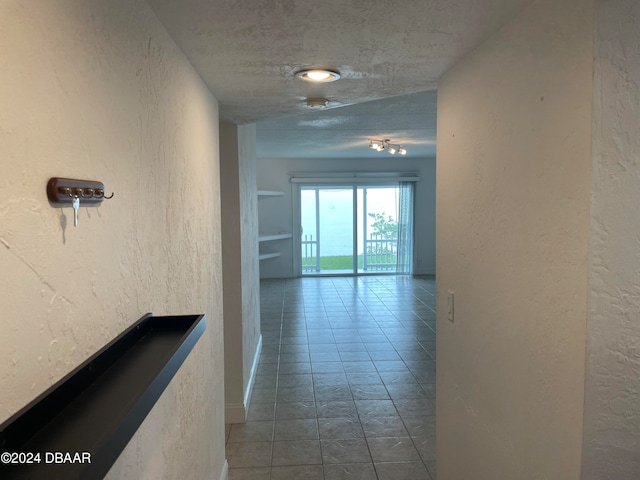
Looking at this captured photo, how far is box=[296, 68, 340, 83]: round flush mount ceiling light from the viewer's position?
184cm

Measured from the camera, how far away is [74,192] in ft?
2.45

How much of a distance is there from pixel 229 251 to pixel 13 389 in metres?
2.66

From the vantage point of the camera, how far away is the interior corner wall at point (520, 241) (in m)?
1.06

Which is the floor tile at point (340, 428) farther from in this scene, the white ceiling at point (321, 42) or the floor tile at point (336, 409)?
the white ceiling at point (321, 42)

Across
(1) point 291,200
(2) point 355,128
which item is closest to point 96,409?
(2) point 355,128

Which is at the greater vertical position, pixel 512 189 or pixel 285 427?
pixel 512 189

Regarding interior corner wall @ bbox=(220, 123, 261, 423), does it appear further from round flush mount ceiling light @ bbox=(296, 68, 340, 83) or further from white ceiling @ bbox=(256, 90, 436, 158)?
round flush mount ceiling light @ bbox=(296, 68, 340, 83)

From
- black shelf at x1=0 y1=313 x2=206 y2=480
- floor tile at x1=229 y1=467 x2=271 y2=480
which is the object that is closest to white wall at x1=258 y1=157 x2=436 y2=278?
floor tile at x1=229 y1=467 x2=271 y2=480

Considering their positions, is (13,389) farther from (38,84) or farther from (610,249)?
(610,249)

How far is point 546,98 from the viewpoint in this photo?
3.80ft

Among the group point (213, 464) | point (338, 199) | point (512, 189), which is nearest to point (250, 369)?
point (213, 464)

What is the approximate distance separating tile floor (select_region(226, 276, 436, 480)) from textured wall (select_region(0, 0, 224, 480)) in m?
1.18

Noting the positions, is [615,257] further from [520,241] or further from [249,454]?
[249,454]

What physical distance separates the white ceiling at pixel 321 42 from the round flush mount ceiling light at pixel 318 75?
0.04 metres
